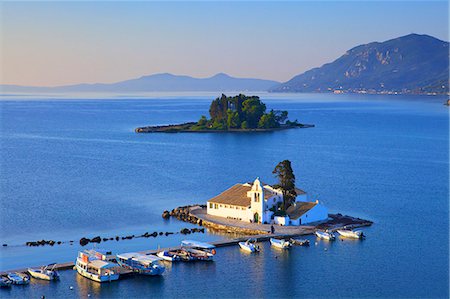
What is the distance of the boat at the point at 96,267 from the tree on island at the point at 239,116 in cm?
8771

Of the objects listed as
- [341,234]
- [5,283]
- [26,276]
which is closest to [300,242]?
[341,234]

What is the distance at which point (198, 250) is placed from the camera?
1591 inches

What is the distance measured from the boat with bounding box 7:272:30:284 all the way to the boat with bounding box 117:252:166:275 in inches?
188

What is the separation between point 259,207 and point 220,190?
15.7 metres

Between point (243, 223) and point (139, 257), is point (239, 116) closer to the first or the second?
point (243, 223)

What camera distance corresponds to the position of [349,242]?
4384cm

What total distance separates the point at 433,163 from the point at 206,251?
48.5m

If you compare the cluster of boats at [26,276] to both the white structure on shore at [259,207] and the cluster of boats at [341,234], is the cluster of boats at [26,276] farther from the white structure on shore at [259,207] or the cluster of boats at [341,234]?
the cluster of boats at [341,234]

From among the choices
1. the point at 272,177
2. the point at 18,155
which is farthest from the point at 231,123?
the point at 272,177

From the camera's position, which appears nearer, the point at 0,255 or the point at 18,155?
the point at 0,255

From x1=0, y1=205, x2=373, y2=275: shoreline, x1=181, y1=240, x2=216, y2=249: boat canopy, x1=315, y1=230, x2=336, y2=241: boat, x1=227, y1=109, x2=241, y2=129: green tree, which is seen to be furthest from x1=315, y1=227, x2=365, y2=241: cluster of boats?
x1=227, y1=109, x2=241, y2=129: green tree

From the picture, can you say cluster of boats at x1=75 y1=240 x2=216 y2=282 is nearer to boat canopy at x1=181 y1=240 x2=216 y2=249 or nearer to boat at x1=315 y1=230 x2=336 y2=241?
boat canopy at x1=181 y1=240 x2=216 y2=249

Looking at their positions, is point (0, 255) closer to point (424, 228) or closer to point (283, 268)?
point (283, 268)

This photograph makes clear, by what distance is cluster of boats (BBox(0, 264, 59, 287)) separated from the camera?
35.5 metres
